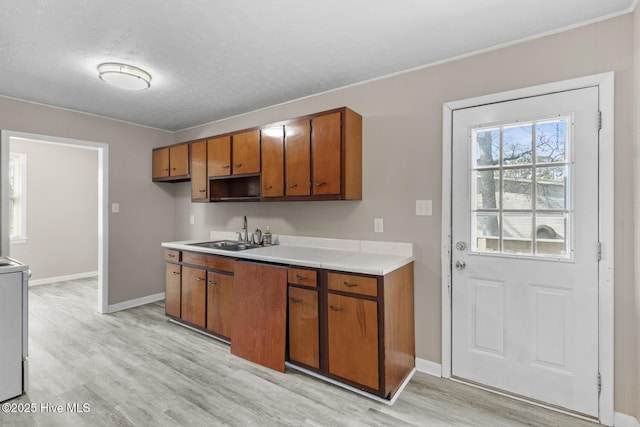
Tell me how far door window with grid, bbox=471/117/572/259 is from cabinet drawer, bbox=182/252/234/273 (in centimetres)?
209

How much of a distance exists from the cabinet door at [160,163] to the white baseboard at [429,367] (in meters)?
3.67

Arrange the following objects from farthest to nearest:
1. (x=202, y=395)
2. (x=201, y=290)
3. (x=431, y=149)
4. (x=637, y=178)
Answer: (x=201, y=290) < (x=431, y=149) < (x=202, y=395) < (x=637, y=178)

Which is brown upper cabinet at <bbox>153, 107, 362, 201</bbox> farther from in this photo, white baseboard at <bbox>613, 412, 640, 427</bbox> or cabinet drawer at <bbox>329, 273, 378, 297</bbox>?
white baseboard at <bbox>613, 412, 640, 427</bbox>

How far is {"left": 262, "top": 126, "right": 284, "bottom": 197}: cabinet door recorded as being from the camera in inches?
118

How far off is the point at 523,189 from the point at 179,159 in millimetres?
3694

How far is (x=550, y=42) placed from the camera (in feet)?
6.83

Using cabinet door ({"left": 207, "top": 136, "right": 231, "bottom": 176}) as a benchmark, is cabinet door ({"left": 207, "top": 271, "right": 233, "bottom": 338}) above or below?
below

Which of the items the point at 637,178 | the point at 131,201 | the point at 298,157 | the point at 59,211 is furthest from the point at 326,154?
the point at 59,211

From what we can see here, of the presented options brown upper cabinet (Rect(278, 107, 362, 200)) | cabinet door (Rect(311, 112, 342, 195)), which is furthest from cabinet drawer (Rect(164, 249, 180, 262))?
cabinet door (Rect(311, 112, 342, 195))

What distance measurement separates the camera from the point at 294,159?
Result: 2.90 meters

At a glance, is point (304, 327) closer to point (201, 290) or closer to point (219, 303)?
point (219, 303)

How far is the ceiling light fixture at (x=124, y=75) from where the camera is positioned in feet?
8.14

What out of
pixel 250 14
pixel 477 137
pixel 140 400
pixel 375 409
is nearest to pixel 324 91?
pixel 250 14

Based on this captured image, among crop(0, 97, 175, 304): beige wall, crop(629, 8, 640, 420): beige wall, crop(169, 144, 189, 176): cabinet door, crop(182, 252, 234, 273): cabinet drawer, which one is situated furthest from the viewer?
crop(169, 144, 189, 176): cabinet door
